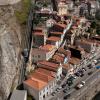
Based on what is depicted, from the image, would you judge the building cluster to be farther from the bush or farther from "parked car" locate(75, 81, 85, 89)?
"parked car" locate(75, 81, 85, 89)

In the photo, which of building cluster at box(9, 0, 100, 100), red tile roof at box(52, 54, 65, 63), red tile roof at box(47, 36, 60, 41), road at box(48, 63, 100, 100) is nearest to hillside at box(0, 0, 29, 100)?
building cluster at box(9, 0, 100, 100)

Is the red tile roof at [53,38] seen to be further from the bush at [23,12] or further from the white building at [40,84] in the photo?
the white building at [40,84]

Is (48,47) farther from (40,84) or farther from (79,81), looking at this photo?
(40,84)

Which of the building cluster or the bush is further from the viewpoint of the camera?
the bush

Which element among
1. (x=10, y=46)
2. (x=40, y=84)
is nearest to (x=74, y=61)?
(x=40, y=84)

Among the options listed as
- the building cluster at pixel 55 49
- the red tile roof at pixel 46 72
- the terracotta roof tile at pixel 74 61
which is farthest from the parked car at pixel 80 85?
the terracotta roof tile at pixel 74 61

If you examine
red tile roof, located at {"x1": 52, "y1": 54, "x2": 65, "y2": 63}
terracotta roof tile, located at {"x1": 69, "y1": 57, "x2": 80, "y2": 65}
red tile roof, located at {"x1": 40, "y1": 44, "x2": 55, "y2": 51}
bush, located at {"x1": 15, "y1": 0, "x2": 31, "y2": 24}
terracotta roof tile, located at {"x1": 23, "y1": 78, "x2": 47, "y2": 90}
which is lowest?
terracotta roof tile, located at {"x1": 23, "y1": 78, "x2": 47, "y2": 90}

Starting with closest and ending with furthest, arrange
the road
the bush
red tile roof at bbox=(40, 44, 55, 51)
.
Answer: the road < red tile roof at bbox=(40, 44, 55, 51) < the bush

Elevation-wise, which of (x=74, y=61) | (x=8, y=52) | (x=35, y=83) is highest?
(x=8, y=52)
